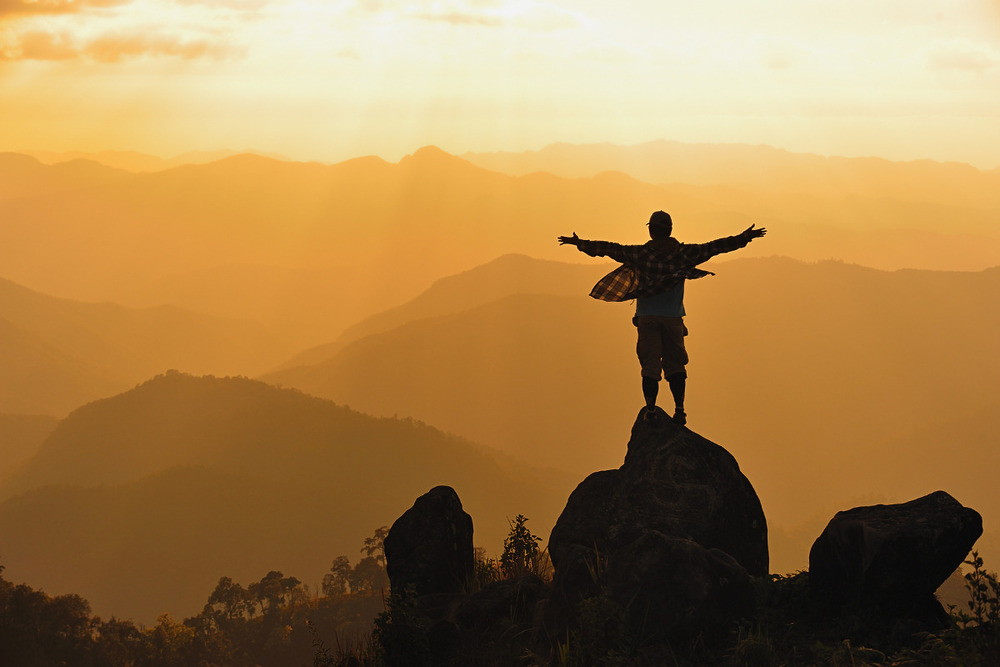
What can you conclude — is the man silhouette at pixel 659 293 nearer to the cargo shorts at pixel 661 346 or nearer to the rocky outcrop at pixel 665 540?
the cargo shorts at pixel 661 346

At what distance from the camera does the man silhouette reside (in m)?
10.8

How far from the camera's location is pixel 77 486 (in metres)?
200

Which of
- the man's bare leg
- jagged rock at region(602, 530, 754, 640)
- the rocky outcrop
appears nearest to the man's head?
the man's bare leg

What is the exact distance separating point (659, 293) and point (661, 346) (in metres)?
0.70

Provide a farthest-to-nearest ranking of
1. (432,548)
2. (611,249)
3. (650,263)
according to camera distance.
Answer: (432,548) → (611,249) → (650,263)

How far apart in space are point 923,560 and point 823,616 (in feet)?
3.77

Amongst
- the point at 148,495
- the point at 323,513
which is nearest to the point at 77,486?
the point at 148,495

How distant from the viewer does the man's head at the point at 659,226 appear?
1103cm

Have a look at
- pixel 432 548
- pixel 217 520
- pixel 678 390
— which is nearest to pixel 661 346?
pixel 678 390

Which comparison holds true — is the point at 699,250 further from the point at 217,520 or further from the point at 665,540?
the point at 217,520

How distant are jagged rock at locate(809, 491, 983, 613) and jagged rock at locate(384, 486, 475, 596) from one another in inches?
205

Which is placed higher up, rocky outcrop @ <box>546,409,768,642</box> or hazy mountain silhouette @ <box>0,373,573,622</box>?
rocky outcrop @ <box>546,409,768,642</box>

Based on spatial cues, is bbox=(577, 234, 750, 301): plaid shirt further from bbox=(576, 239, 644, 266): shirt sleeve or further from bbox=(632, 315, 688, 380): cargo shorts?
bbox=(632, 315, 688, 380): cargo shorts

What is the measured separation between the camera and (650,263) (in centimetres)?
1091
